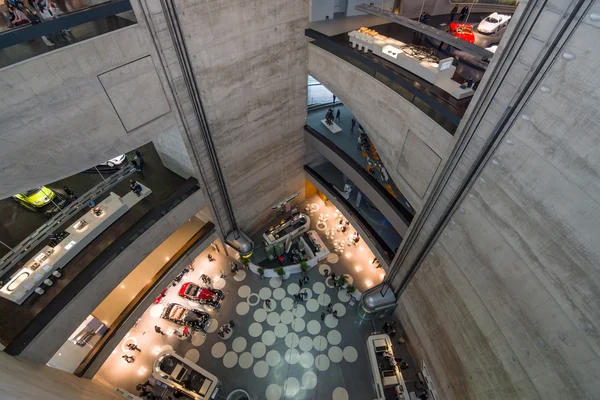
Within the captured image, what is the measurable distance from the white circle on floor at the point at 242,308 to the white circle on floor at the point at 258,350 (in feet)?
7.22

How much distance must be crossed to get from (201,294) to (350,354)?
1011 centimetres

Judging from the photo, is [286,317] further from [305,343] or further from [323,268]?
[323,268]

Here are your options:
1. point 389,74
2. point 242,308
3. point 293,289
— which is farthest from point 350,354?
point 389,74

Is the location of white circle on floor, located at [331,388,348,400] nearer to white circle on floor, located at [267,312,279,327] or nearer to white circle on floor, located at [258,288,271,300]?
white circle on floor, located at [267,312,279,327]

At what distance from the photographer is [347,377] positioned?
1698cm

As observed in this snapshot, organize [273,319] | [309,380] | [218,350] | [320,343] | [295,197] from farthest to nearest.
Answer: [295,197] < [273,319] < [320,343] < [218,350] < [309,380]

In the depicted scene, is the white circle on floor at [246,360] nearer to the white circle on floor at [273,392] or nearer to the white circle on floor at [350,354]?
the white circle on floor at [273,392]

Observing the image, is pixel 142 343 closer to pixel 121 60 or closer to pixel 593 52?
pixel 121 60

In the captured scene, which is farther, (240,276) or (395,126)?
(240,276)

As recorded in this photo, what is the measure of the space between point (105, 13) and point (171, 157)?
733 centimetres

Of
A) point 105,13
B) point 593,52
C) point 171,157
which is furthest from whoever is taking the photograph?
point 171,157

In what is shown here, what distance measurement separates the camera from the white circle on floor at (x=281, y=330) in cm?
1859

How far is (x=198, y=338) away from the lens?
18547 millimetres

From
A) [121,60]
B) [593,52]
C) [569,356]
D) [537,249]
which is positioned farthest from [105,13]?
[569,356]
